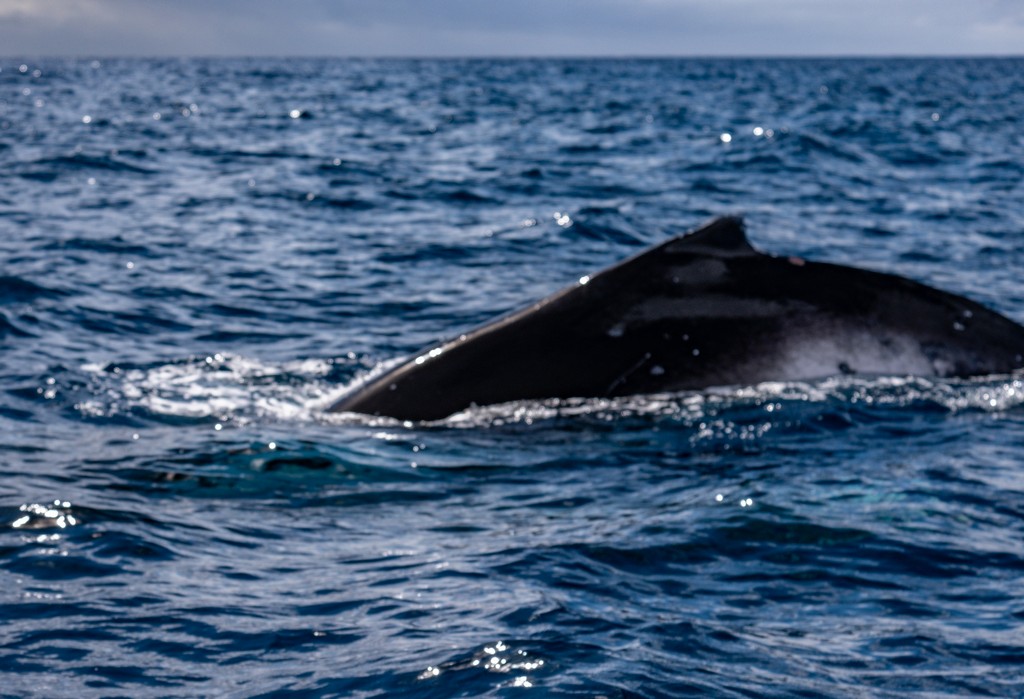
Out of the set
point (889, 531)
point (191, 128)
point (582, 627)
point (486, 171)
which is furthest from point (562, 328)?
point (191, 128)

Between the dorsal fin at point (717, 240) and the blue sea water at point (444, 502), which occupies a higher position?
the dorsal fin at point (717, 240)

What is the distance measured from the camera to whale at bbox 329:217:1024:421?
837cm

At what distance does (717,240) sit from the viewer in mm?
8336

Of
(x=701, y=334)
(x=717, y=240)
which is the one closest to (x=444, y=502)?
(x=701, y=334)

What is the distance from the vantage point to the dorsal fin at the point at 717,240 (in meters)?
8.24

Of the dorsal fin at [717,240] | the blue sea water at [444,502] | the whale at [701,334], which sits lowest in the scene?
the blue sea water at [444,502]

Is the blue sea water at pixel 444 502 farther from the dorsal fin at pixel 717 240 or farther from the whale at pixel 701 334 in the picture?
the dorsal fin at pixel 717 240

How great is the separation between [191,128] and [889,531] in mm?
34377

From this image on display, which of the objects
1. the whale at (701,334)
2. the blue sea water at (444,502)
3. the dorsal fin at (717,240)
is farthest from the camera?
the whale at (701,334)

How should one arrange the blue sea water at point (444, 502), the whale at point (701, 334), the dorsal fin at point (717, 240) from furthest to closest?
the whale at point (701, 334), the dorsal fin at point (717, 240), the blue sea water at point (444, 502)

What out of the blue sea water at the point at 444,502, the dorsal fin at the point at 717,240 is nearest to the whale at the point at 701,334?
the dorsal fin at the point at 717,240

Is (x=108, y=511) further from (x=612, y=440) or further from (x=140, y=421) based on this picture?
(x=612, y=440)

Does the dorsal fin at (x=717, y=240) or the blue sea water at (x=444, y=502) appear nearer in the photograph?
the blue sea water at (x=444, y=502)

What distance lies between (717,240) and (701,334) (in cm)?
60
